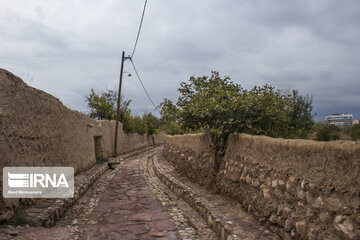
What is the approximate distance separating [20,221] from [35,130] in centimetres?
230

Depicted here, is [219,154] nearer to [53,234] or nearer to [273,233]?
[273,233]

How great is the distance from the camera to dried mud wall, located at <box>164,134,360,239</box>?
9.60ft

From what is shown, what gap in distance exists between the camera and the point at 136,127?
28.9 m

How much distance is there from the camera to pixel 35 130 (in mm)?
6316

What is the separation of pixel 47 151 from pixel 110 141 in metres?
12.0

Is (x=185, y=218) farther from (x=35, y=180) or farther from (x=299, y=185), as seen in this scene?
(x=35, y=180)

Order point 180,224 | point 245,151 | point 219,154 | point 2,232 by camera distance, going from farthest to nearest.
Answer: point 219,154 < point 245,151 < point 180,224 < point 2,232

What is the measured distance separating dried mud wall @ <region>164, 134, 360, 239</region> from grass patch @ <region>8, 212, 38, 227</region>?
11.8 feet

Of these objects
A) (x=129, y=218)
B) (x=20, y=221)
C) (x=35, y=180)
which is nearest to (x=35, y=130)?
(x=35, y=180)

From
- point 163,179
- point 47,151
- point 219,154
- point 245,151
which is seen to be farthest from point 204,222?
point 163,179

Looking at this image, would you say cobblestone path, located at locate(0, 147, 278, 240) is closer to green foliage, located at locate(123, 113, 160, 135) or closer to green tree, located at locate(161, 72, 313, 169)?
green tree, located at locate(161, 72, 313, 169)

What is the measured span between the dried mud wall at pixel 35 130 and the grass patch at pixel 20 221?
0.18m

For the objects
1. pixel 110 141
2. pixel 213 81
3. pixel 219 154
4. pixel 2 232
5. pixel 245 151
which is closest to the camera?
pixel 2 232

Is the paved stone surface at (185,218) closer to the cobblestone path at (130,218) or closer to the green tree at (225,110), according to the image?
the cobblestone path at (130,218)
